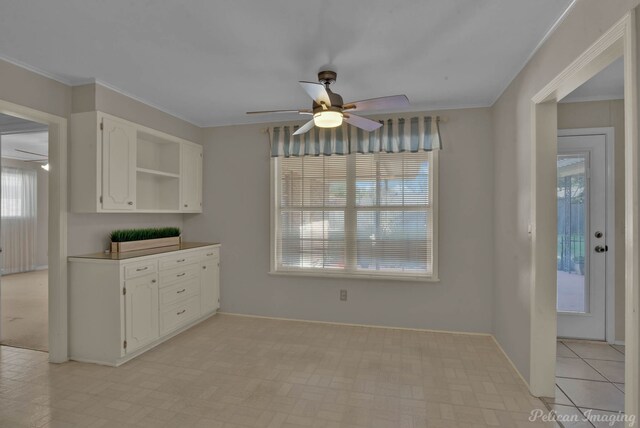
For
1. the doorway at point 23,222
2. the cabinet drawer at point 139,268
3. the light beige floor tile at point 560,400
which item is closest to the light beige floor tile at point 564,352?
the light beige floor tile at point 560,400

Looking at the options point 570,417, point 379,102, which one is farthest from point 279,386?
point 379,102

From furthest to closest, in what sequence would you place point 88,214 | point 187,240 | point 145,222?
point 187,240 → point 145,222 → point 88,214

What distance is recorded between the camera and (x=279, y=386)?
7.97ft

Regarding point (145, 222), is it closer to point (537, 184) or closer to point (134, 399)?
point (134, 399)

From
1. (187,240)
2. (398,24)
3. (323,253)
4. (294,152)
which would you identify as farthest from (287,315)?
(398,24)

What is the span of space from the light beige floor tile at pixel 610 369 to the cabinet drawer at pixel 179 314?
3912mm

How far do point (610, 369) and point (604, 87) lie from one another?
2509 millimetres

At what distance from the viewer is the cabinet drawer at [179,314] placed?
3170mm

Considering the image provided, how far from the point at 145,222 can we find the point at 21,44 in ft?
6.41

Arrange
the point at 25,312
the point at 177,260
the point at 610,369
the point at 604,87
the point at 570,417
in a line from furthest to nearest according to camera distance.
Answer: the point at 25,312 < the point at 177,260 < the point at 604,87 < the point at 610,369 < the point at 570,417

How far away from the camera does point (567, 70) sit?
1.83 m

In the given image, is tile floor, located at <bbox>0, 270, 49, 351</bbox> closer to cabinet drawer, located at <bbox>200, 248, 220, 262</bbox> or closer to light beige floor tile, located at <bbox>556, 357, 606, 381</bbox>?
cabinet drawer, located at <bbox>200, 248, 220, 262</bbox>

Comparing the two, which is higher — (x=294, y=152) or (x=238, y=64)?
(x=238, y=64)

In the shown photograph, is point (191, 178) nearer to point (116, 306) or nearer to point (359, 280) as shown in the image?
point (116, 306)
